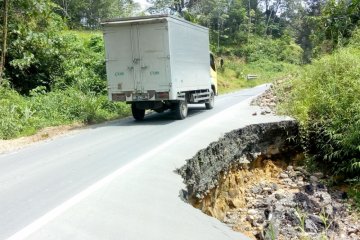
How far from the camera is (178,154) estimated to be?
7.32 meters

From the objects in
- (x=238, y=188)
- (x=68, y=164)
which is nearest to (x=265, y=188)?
(x=238, y=188)

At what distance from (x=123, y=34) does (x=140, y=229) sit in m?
9.13

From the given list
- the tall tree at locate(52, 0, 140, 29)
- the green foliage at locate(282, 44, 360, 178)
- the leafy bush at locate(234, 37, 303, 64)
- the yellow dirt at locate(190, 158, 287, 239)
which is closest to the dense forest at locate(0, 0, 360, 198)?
the green foliage at locate(282, 44, 360, 178)

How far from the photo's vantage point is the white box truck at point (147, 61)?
11938 millimetres

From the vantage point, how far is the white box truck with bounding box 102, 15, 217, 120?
1194cm

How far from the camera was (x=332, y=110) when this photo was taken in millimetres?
9391

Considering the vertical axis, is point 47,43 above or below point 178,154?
above

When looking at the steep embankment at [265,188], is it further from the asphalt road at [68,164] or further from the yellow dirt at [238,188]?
the asphalt road at [68,164]

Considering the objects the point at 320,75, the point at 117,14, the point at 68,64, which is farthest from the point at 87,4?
the point at 320,75

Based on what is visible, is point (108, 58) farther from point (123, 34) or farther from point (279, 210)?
point (279, 210)

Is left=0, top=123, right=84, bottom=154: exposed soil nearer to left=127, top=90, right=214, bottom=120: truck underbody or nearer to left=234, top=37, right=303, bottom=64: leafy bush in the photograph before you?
left=127, top=90, right=214, bottom=120: truck underbody

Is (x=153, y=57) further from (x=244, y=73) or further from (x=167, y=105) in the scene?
(x=244, y=73)

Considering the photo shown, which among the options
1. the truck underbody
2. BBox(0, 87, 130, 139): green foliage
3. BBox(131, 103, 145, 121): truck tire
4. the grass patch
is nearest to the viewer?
BBox(0, 87, 130, 139): green foliage

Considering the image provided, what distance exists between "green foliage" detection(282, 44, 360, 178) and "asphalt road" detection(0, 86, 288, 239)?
2.48 metres
